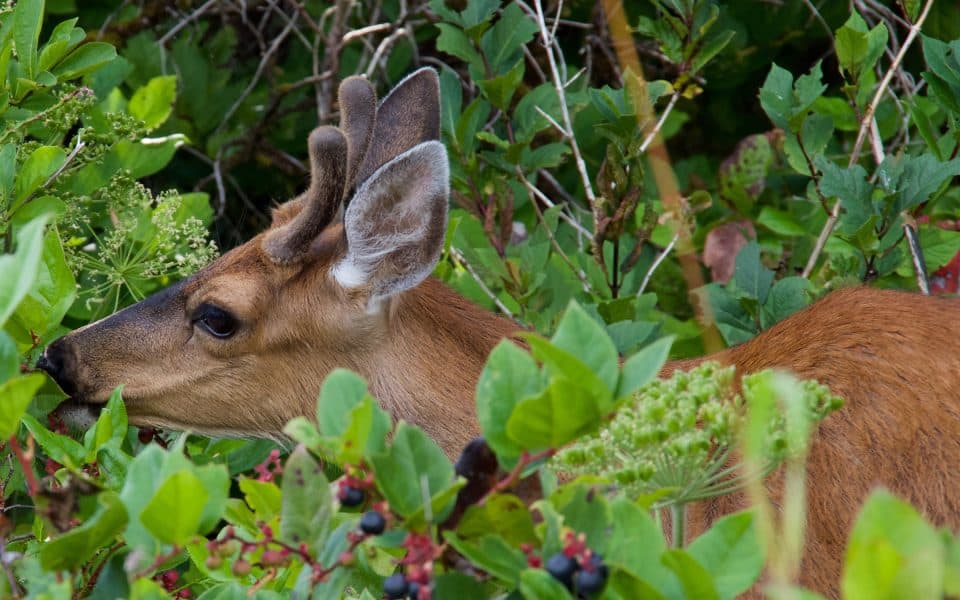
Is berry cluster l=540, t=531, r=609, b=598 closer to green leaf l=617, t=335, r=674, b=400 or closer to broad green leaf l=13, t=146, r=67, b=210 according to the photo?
green leaf l=617, t=335, r=674, b=400

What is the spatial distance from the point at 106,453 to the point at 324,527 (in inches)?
45.3

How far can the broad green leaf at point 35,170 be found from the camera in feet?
12.1

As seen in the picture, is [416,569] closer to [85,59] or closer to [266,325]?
[266,325]

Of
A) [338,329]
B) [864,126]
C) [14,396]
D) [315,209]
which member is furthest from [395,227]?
[14,396]

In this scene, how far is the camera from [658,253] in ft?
17.3

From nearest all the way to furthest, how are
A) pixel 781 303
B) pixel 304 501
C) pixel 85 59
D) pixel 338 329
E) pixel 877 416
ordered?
pixel 304 501 < pixel 877 416 < pixel 338 329 < pixel 85 59 < pixel 781 303

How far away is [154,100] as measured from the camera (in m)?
4.93

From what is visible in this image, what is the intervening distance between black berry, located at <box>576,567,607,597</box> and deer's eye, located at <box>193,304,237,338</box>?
2280 millimetres

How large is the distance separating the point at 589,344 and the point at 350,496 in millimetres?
421

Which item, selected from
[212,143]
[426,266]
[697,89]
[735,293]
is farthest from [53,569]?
[212,143]

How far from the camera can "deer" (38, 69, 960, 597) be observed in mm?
3707

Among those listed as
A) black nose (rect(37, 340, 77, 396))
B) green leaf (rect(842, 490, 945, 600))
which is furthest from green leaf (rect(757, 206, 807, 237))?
green leaf (rect(842, 490, 945, 600))

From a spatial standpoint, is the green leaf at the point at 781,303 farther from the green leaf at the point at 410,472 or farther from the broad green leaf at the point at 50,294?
the green leaf at the point at 410,472

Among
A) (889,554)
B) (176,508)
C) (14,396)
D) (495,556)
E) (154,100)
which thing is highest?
(889,554)
